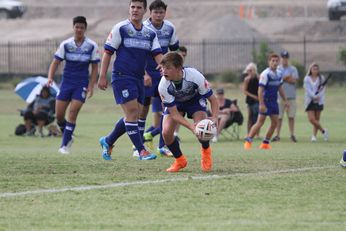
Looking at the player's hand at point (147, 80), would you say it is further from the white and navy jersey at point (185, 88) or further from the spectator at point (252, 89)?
the spectator at point (252, 89)

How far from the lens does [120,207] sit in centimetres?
980

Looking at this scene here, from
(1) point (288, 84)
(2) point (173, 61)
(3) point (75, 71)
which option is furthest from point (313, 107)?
(2) point (173, 61)

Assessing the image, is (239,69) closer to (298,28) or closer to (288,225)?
(298,28)

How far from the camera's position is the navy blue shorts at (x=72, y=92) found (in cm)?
1741

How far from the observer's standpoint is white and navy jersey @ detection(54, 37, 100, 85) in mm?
17438

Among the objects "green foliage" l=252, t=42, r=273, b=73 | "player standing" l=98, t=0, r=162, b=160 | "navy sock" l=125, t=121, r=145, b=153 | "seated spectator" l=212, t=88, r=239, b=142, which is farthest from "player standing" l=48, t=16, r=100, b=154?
"green foliage" l=252, t=42, r=273, b=73

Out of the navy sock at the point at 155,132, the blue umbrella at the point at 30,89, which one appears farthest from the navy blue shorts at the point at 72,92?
the blue umbrella at the point at 30,89

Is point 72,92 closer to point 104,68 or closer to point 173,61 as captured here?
point 104,68

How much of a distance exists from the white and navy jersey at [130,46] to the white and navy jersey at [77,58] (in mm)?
2715

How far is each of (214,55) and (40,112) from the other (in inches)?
1083

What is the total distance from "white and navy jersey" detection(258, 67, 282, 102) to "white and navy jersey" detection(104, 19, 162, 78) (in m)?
8.52

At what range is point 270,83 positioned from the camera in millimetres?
23156

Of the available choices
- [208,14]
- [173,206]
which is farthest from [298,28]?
[173,206]

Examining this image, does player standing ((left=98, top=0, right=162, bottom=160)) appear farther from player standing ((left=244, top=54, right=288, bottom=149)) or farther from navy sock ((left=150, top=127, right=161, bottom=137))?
player standing ((left=244, top=54, right=288, bottom=149))
